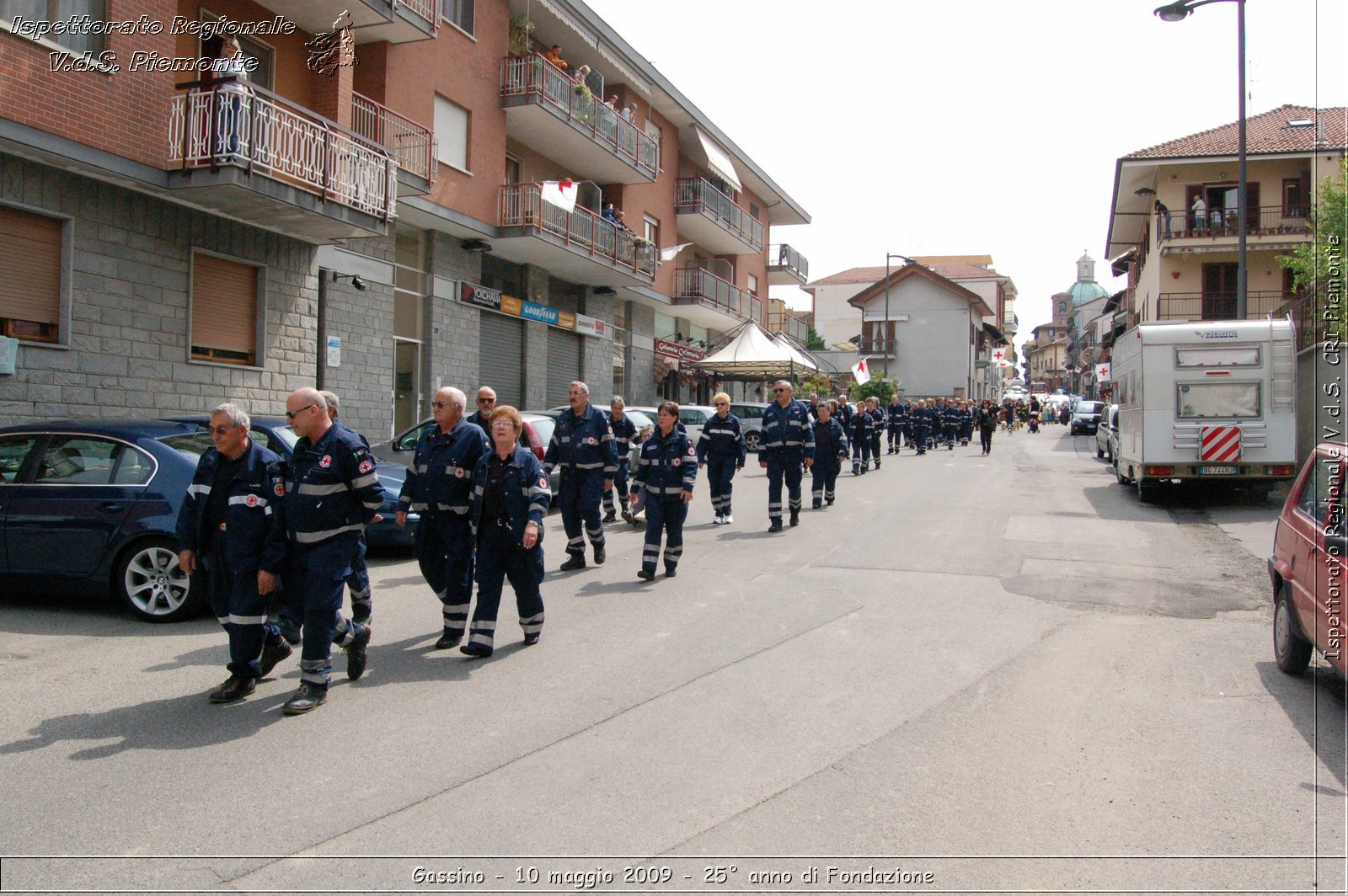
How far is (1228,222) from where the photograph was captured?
36625 millimetres

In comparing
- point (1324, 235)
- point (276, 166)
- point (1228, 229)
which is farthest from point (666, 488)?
point (1228, 229)

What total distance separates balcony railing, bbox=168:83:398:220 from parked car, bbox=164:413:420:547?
16.0 feet

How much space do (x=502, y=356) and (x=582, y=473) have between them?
14.2 metres

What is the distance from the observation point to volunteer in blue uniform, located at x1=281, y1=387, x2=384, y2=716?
5348 mm

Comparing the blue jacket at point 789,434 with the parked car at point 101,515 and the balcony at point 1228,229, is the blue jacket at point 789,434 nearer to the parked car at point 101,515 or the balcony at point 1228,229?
the parked car at point 101,515

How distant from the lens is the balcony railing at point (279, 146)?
41.9 ft

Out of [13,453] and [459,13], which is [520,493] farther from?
[459,13]

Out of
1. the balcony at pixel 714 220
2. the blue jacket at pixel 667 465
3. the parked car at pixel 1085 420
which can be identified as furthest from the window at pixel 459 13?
the parked car at pixel 1085 420

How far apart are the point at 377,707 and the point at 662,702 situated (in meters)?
1.57

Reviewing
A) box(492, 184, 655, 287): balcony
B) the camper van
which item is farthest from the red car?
box(492, 184, 655, 287): balcony

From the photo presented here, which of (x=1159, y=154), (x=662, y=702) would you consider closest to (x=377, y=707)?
(x=662, y=702)

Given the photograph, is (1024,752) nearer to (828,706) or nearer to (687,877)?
(828,706)

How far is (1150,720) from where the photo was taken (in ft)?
17.0

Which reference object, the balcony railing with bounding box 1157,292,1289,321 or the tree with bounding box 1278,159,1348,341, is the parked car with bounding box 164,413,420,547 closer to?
the tree with bounding box 1278,159,1348,341
